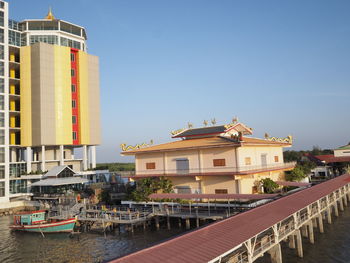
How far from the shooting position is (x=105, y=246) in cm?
3319

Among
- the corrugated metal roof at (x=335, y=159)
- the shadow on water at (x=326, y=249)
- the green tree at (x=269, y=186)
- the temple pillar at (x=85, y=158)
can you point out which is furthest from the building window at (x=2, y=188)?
the corrugated metal roof at (x=335, y=159)

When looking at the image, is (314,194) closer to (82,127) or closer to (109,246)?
(109,246)

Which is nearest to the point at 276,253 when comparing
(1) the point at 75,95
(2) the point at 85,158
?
(2) the point at 85,158

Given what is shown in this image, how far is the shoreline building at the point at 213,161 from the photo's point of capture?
1734 inches

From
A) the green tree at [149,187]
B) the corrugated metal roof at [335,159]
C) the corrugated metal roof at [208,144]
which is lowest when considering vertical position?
the green tree at [149,187]

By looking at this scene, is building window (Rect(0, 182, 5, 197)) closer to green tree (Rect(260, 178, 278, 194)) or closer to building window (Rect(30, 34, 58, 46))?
building window (Rect(30, 34, 58, 46))

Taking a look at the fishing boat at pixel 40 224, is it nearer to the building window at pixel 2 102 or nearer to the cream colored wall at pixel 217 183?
the cream colored wall at pixel 217 183

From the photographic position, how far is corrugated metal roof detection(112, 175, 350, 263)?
13.6 meters

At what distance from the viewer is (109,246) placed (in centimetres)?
3306

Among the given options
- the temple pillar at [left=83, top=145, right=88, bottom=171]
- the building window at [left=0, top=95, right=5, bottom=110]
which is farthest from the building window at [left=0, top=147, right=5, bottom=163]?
the temple pillar at [left=83, top=145, right=88, bottom=171]

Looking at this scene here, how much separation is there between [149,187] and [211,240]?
30655 millimetres

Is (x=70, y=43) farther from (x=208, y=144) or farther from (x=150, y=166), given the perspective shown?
(x=208, y=144)

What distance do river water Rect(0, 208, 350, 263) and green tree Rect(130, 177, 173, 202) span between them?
6.95 meters

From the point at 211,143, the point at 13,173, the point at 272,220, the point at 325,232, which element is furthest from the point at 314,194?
the point at 13,173
